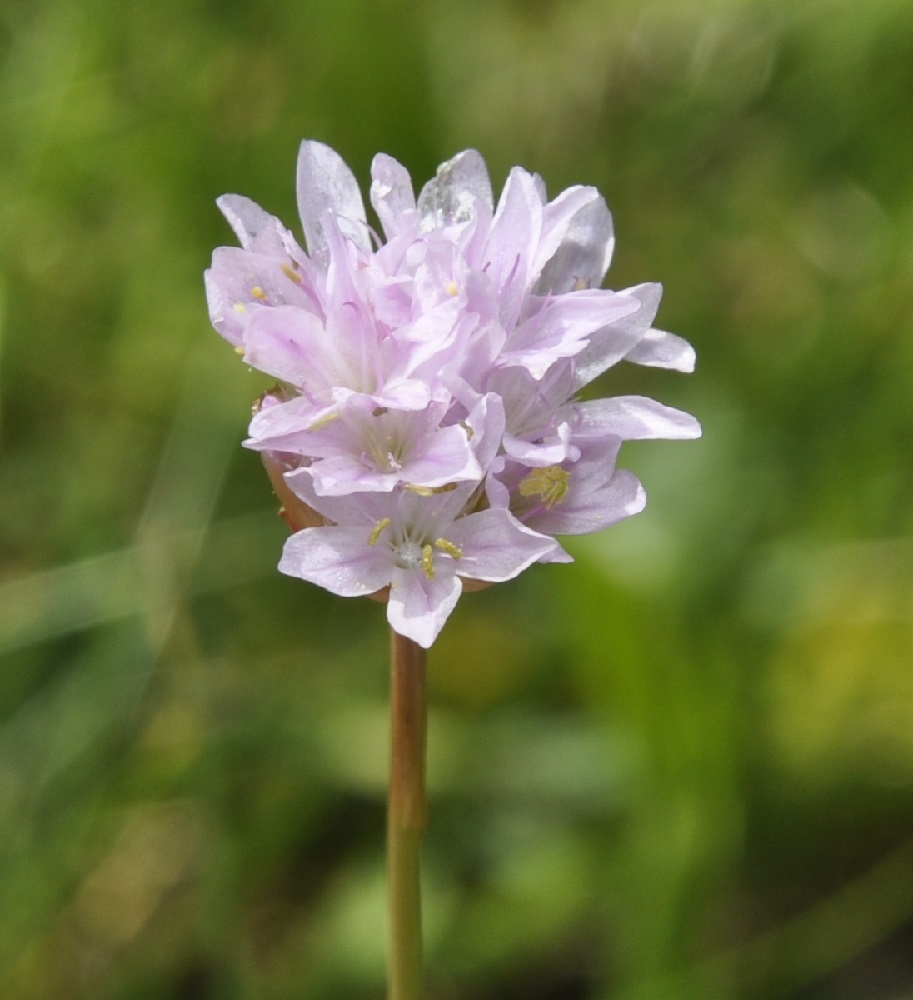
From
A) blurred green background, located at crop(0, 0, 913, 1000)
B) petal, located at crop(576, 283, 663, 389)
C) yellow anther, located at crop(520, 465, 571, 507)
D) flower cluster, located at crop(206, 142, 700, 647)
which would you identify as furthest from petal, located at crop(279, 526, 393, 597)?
blurred green background, located at crop(0, 0, 913, 1000)

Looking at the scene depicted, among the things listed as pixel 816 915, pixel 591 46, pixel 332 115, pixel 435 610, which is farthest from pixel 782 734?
pixel 591 46

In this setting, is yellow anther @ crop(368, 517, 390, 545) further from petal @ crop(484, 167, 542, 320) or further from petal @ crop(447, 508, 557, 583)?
petal @ crop(484, 167, 542, 320)

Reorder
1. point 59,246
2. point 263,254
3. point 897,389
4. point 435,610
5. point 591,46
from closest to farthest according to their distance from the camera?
point 435,610 < point 263,254 < point 897,389 < point 59,246 < point 591,46

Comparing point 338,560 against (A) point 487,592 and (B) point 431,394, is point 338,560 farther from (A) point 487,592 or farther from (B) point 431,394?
(A) point 487,592

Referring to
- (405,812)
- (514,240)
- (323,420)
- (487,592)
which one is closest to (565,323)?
(514,240)

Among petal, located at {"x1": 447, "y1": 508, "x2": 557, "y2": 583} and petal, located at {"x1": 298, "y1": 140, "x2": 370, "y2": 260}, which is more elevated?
petal, located at {"x1": 298, "y1": 140, "x2": 370, "y2": 260}

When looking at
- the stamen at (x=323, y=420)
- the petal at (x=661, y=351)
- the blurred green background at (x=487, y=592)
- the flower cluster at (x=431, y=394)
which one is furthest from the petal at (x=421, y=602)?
the blurred green background at (x=487, y=592)

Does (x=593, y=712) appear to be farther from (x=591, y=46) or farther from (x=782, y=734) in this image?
(x=591, y=46)
